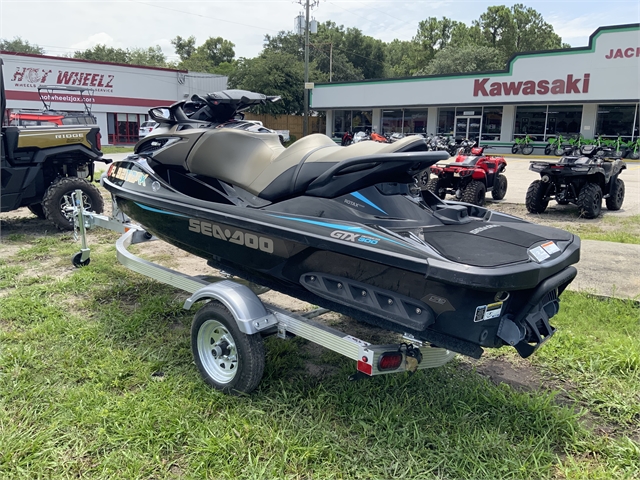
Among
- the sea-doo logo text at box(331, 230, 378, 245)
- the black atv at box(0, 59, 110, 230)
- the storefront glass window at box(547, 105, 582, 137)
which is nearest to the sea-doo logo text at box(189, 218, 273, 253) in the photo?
the sea-doo logo text at box(331, 230, 378, 245)

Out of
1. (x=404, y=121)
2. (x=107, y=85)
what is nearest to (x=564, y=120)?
(x=404, y=121)

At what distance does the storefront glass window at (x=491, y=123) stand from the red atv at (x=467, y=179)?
20460 millimetres

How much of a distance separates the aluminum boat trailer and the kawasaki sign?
27.9m

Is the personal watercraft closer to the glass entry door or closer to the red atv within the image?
the red atv

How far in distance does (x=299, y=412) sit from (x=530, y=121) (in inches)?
1189

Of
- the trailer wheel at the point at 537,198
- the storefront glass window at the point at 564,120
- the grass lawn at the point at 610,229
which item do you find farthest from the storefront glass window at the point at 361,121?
the grass lawn at the point at 610,229

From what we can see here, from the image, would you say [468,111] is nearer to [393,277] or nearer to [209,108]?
[209,108]

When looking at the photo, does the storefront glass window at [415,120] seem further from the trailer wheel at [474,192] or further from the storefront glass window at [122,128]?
the trailer wheel at [474,192]

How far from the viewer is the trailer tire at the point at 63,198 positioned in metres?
7.02

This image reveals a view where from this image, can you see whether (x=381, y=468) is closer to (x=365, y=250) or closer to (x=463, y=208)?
(x=365, y=250)

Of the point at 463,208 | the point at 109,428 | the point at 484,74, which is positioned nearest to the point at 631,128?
the point at 484,74

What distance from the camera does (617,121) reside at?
2670 centimetres

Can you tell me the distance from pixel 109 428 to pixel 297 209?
159 centimetres

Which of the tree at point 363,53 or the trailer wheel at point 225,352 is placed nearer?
the trailer wheel at point 225,352
